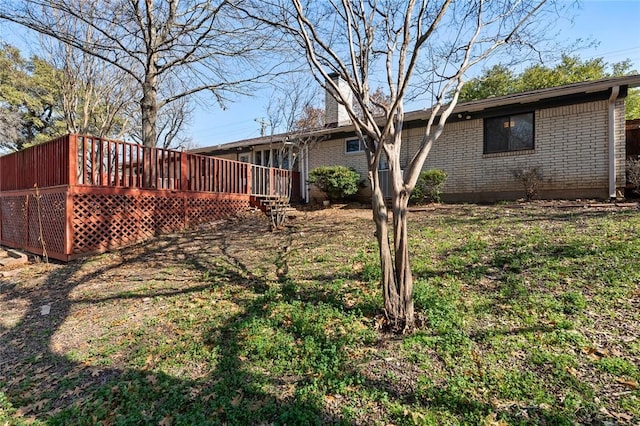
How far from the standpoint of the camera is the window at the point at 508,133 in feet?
31.5

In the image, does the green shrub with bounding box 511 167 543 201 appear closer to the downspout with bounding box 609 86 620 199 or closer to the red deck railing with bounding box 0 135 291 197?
the downspout with bounding box 609 86 620 199

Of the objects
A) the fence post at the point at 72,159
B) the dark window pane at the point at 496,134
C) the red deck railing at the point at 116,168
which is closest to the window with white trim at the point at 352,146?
the red deck railing at the point at 116,168

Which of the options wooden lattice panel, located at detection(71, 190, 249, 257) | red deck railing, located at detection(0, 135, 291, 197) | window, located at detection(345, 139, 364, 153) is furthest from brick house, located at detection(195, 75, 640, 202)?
wooden lattice panel, located at detection(71, 190, 249, 257)

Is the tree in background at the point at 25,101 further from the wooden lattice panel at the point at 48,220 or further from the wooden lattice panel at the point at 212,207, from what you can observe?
the wooden lattice panel at the point at 212,207

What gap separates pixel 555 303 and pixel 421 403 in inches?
80.2

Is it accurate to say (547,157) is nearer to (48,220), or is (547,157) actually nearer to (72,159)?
(72,159)

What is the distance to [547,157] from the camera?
9.23 metres

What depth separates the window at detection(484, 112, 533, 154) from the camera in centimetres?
960

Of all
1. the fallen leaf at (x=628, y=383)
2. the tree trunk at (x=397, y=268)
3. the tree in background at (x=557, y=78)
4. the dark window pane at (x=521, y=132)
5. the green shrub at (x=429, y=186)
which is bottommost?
the fallen leaf at (x=628, y=383)

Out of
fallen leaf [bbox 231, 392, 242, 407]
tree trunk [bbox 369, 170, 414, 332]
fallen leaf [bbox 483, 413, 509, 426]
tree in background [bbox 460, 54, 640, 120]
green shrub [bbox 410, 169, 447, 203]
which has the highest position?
tree in background [bbox 460, 54, 640, 120]

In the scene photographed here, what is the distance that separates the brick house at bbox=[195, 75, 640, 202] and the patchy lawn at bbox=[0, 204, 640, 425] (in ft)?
10.8

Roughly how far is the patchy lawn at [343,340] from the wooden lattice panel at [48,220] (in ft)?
5.88

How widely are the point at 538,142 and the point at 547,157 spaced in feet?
1.63

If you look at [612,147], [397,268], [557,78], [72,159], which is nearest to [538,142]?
[612,147]
